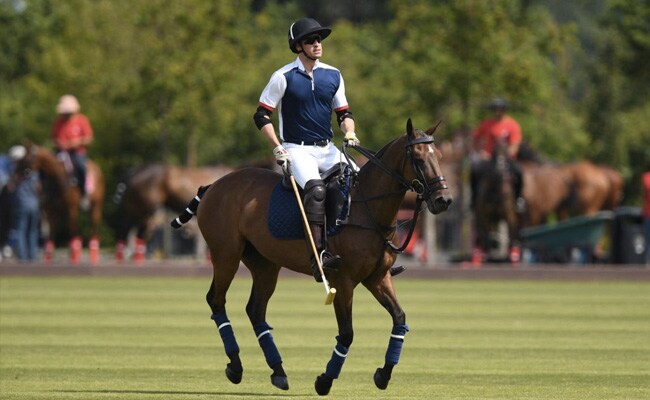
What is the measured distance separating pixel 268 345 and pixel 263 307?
407mm

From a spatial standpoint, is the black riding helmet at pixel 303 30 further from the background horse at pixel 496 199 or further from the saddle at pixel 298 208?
the background horse at pixel 496 199

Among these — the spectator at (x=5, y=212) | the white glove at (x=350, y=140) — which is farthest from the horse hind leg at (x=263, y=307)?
the spectator at (x=5, y=212)

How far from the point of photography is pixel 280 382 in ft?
34.8

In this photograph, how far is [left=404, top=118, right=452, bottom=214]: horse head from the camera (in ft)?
33.4

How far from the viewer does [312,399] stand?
1031 cm

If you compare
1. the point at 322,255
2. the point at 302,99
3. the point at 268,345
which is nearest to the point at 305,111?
the point at 302,99

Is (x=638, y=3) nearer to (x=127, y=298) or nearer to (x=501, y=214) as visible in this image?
(x=501, y=214)

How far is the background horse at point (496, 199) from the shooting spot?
26.7m

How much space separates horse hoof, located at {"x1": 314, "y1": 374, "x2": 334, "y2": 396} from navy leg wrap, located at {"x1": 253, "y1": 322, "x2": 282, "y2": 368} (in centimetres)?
44

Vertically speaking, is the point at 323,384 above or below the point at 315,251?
below

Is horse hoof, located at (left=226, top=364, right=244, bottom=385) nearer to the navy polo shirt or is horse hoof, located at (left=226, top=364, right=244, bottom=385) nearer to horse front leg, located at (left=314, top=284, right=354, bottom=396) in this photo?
horse front leg, located at (left=314, top=284, right=354, bottom=396)

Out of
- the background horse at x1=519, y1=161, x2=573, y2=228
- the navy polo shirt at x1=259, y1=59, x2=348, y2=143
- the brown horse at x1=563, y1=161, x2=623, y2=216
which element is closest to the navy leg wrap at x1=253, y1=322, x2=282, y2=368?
the navy polo shirt at x1=259, y1=59, x2=348, y2=143

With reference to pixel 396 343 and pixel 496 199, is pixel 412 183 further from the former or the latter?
pixel 496 199

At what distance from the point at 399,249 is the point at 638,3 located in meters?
25.8
